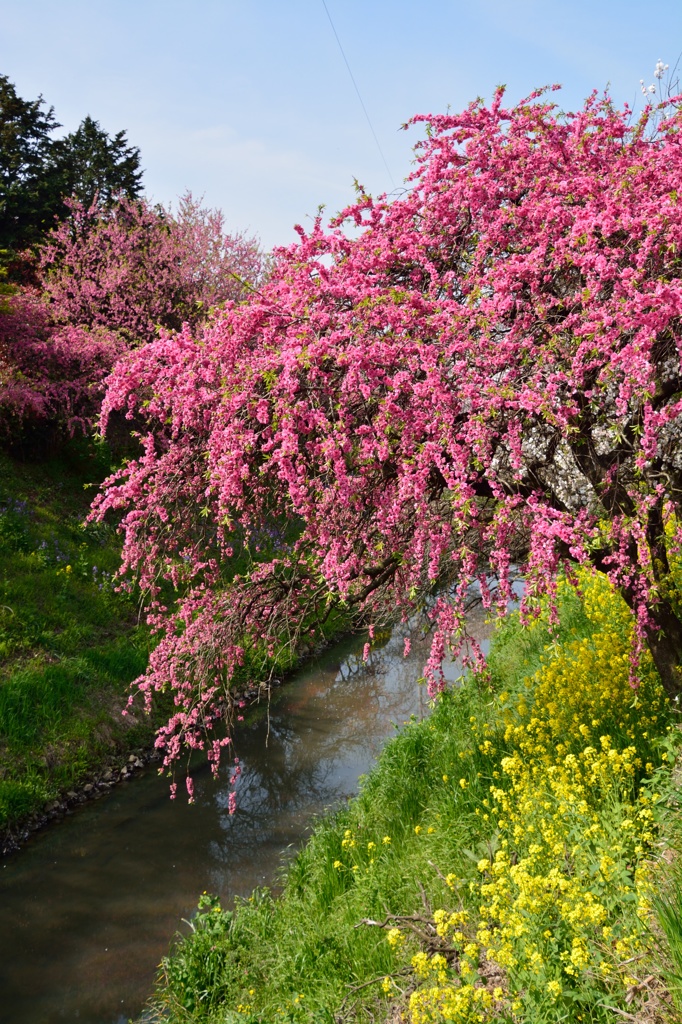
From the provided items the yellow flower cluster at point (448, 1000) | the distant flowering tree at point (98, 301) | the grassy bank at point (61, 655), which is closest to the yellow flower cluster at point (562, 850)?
the yellow flower cluster at point (448, 1000)

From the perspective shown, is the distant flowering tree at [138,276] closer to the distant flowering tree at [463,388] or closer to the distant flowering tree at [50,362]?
the distant flowering tree at [50,362]

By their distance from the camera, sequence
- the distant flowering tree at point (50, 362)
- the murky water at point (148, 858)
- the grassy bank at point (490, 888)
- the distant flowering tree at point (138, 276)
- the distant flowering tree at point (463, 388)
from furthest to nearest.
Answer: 1. the distant flowering tree at point (138, 276)
2. the distant flowering tree at point (50, 362)
3. the murky water at point (148, 858)
4. the distant flowering tree at point (463, 388)
5. the grassy bank at point (490, 888)

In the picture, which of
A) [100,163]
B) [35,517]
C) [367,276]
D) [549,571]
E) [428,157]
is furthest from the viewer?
[100,163]

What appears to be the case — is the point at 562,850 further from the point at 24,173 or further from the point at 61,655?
the point at 24,173

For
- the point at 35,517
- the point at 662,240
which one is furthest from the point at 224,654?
the point at 35,517

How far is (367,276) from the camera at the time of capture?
560 cm

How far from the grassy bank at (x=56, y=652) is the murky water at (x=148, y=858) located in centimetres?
75

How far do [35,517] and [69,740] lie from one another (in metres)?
6.12

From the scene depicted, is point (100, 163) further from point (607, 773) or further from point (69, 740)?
point (607, 773)

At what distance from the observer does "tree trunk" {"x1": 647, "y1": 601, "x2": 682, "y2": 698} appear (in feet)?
19.7

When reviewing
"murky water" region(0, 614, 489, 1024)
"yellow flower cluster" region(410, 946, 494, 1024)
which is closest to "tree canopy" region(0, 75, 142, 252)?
"murky water" region(0, 614, 489, 1024)

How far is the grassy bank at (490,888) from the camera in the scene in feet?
12.6

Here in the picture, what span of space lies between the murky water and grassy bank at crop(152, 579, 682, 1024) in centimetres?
62

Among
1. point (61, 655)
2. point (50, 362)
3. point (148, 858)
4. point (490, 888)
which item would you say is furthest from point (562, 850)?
point (50, 362)
